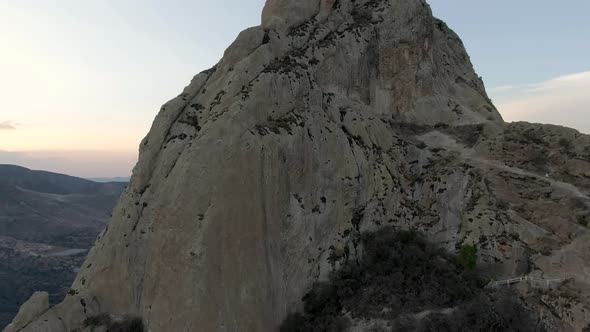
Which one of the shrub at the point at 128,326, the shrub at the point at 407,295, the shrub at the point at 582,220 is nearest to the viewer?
the shrub at the point at 407,295

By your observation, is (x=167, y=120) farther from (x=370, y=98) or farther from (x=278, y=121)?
Result: (x=370, y=98)

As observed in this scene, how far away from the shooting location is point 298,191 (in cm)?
3616

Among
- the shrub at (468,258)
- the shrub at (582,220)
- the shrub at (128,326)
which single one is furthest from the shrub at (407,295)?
the shrub at (128,326)

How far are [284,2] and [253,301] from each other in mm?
34834

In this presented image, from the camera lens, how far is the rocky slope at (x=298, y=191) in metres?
31.4

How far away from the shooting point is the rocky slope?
1235 inches

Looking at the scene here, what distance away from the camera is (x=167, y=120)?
134 ft

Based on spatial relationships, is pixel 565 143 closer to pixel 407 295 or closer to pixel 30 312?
pixel 407 295

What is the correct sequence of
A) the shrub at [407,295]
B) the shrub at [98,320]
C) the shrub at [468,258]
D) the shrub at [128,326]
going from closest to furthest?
the shrub at [407,295] → the shrub at [128,326] → the shrub at [98,320] → the shrub at [468,258]

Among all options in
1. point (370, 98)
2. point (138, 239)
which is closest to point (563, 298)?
point (370, 98)

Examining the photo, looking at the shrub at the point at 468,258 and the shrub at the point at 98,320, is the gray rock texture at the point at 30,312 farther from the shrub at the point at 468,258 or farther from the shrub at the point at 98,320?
the shrub at the point at 468,258

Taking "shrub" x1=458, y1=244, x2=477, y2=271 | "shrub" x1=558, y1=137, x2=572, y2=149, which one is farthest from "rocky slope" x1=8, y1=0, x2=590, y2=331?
"shrub" x1=458, y1=244, x2=477, y2=271

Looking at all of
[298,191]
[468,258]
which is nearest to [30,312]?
[298,191]

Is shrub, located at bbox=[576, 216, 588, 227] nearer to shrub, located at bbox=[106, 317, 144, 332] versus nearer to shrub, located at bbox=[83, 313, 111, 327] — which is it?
shrub, located at bbox=[106, 317, 144, 332]
